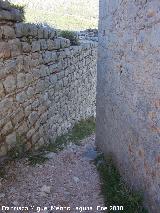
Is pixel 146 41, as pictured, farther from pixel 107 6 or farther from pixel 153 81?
pixel 107 6

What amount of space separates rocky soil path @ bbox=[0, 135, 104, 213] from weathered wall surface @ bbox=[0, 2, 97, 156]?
0.43 meters

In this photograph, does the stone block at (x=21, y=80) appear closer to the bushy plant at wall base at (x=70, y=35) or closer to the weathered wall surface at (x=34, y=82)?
the weathered wall surface at (x=34, y=82)

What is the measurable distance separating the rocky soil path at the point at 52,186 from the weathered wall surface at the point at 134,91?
20.3 inches

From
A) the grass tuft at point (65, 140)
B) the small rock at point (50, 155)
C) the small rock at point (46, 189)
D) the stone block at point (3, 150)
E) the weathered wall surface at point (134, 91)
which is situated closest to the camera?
the weathered wall surface at point (134, 91)

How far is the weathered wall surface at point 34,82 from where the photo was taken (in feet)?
14.8

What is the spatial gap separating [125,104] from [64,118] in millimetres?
3353

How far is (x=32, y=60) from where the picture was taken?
5.40 m

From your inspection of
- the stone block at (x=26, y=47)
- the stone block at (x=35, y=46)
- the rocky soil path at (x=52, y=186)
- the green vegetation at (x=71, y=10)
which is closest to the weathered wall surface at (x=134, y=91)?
the rocky soil path at (x=52, y=186)

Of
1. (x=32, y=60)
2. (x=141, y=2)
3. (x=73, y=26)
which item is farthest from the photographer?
(x=73, y=26)

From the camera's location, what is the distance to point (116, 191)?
169 inches

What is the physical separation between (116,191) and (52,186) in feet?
2.78

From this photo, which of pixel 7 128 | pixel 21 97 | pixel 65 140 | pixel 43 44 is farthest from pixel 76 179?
pixel 43 44

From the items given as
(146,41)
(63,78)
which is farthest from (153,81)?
(63,78)

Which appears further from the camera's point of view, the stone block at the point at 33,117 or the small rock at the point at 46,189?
the stone block at the point at 33,117
